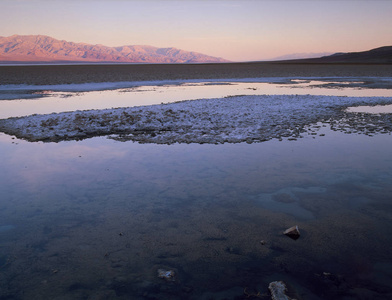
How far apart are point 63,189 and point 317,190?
213 inches

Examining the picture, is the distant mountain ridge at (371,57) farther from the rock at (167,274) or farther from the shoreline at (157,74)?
the rock at (167,274)

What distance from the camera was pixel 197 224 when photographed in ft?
17.2

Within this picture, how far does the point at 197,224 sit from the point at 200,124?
7.97m

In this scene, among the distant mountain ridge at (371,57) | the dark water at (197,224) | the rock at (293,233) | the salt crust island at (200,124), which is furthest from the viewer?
the distant mountain ridge at (371,57)

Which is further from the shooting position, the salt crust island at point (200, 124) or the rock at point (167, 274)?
the salt crust island at point (200, 124)

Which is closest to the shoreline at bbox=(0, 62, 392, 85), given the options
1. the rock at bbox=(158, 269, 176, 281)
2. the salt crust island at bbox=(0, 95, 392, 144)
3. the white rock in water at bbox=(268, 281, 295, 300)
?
the salt crust island at bbox=(0, 95, 392, 144)

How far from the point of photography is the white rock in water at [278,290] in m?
3.55

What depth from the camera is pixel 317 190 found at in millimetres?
6477

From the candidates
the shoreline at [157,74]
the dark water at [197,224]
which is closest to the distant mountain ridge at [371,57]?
the shoreline at [157,74]

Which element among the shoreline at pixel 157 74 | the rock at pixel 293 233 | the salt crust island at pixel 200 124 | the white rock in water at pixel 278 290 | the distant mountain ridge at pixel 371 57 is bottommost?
the white rock in water at pixel 278 290

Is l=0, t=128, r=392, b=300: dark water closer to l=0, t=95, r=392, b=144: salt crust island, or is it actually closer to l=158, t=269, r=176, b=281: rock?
l=158, t=269, r=176, b=281: rock

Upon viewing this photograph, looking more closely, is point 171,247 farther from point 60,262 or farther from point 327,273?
point 327,273

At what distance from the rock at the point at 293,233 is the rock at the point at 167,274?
1.92 meters

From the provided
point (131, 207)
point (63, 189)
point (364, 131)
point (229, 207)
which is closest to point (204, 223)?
point (229, 207)
